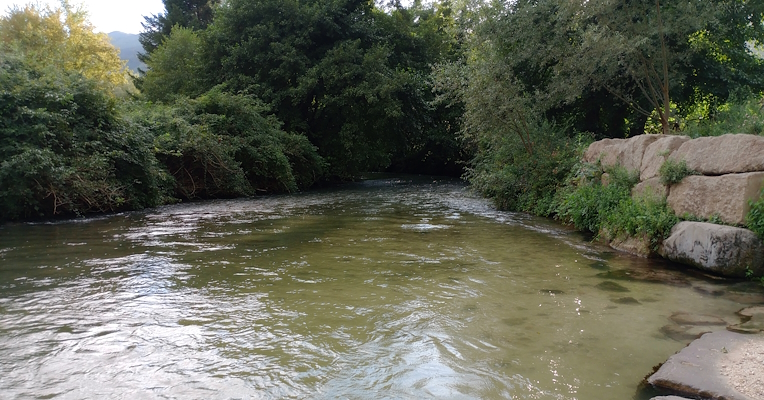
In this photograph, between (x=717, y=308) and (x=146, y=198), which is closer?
(x=717, y=308)

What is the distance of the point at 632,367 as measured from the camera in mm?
3727

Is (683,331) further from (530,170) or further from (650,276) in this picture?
(530,170)

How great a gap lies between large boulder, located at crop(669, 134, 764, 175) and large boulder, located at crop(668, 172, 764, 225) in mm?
154

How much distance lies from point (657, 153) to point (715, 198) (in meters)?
1.69

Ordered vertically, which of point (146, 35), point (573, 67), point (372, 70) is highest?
point (146, 35)

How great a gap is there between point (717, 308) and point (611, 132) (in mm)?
13430

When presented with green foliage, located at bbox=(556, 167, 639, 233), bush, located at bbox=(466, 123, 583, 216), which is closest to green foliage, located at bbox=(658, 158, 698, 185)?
green foliage, located at bbox=(556, 167, 639, 233)

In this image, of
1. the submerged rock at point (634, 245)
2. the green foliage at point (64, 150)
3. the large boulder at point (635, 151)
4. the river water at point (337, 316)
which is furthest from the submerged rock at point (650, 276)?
the green foliage at point (64, 150)

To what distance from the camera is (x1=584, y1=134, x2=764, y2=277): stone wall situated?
6250 mm

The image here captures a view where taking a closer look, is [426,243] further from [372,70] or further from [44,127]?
[372,70]

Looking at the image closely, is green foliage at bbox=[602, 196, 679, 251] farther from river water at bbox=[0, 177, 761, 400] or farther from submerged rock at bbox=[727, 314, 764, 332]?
submerged rock at bbox=[727, 314, 764, 332]

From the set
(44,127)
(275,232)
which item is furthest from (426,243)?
(44,127)

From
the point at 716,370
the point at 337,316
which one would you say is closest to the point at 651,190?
the point at 716,370

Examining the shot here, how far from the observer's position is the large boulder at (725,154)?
659cm
